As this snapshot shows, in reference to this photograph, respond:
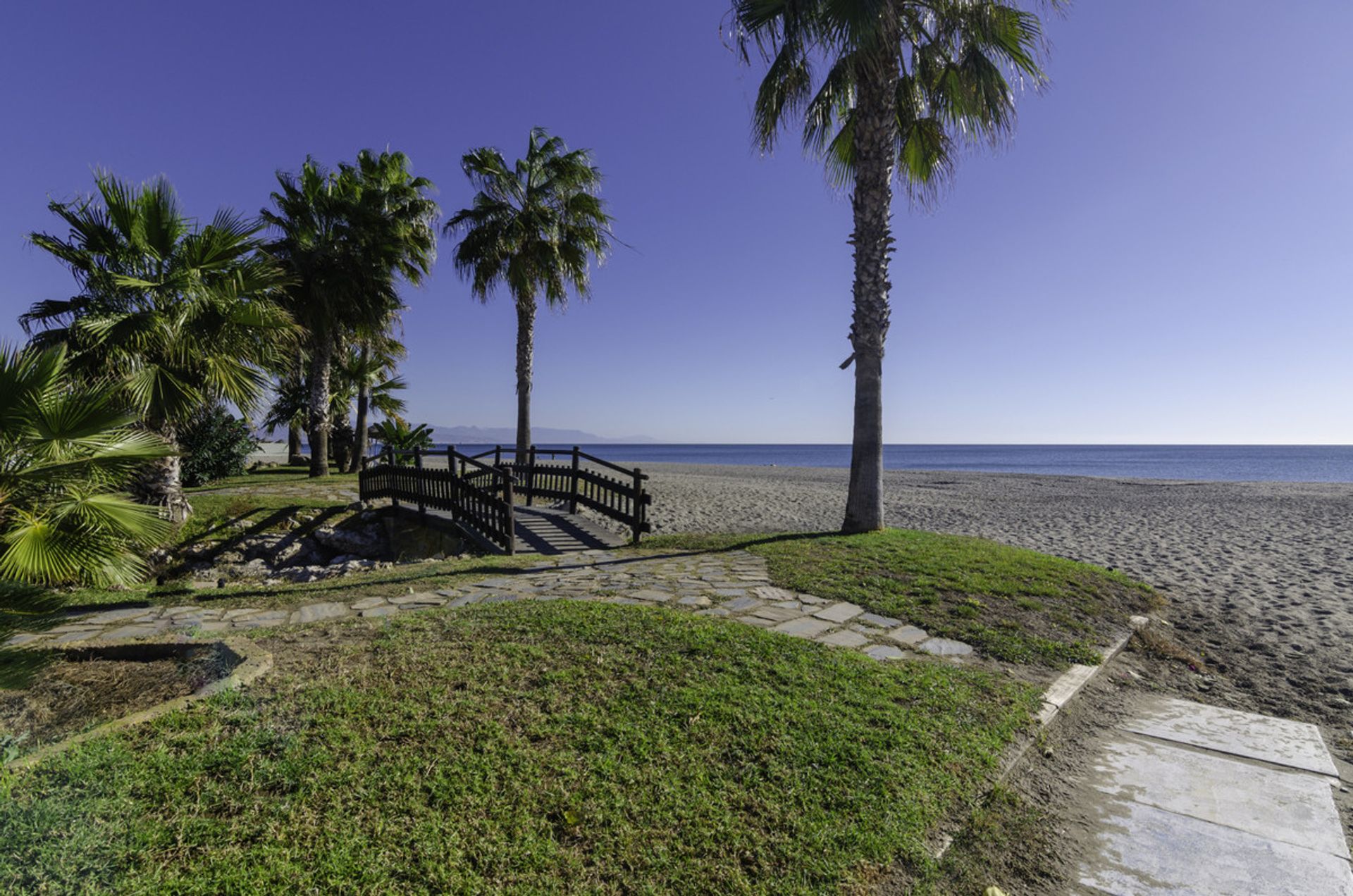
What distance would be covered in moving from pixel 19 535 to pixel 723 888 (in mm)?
4701

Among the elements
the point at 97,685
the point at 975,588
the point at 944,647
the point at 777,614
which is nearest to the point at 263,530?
the point at 97,685

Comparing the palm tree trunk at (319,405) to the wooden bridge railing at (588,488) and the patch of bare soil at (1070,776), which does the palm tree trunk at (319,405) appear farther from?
the patch of bare soil at (1070,776)

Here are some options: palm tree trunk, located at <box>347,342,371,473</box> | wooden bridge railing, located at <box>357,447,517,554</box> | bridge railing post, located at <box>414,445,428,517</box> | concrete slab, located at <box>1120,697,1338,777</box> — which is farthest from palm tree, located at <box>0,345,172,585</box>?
palm tree trunk, located at <box>347,342,371,473</box>

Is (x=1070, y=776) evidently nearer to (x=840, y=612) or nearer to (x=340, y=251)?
(x=840, y=612)

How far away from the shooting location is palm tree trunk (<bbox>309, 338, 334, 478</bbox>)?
17.6 meters

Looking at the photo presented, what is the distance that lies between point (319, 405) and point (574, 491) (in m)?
11.3

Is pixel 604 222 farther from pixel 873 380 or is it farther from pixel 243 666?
pixel 243 666

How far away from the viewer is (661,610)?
16.8 ft

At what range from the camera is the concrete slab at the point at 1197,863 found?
241cm

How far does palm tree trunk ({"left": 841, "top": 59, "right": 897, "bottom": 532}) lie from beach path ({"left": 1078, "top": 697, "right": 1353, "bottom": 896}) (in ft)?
17.1

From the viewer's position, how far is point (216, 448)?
17.5 m

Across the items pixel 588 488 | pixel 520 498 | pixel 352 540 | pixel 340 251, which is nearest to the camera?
pixel 588 488

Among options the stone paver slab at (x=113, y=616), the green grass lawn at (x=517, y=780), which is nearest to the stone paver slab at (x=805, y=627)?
the green grass lawn at (x=517, y=780)

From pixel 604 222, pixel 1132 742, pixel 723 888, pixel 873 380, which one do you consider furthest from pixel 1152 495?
pixel 723 888
